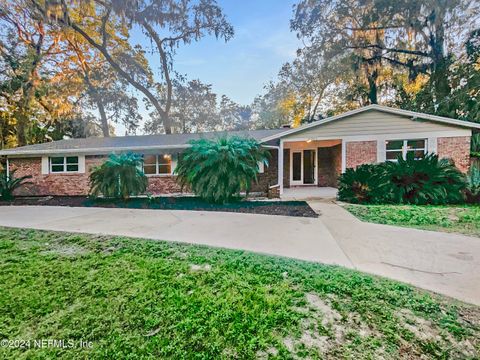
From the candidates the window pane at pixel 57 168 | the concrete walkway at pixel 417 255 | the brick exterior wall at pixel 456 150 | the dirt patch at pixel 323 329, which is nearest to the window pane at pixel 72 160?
the window pane at pixel 57 168

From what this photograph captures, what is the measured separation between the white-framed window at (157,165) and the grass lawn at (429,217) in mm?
8240

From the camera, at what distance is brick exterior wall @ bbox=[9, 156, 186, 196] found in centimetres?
1166

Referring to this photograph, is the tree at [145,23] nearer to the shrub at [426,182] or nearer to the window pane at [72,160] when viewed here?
the window pane at [72,160]

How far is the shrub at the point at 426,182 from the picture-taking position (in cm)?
732

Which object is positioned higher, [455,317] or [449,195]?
[449,195]

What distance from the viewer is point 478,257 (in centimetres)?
327

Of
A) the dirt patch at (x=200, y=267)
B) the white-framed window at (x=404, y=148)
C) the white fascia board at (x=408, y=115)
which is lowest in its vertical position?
the dirt patch at (x=200, y=267)

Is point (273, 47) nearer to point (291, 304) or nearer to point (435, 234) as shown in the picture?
point (435, 234)

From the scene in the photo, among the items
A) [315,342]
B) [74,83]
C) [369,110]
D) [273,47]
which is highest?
[273,47]

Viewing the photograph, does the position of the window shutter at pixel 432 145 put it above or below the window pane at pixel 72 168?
above

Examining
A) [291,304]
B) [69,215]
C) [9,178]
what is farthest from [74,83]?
[291,304]

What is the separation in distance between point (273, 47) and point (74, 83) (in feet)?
49.3

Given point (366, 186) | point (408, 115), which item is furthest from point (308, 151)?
point (366, 186)

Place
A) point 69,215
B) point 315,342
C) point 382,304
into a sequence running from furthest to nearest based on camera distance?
point 69,215, point 382,304, point 315,342
